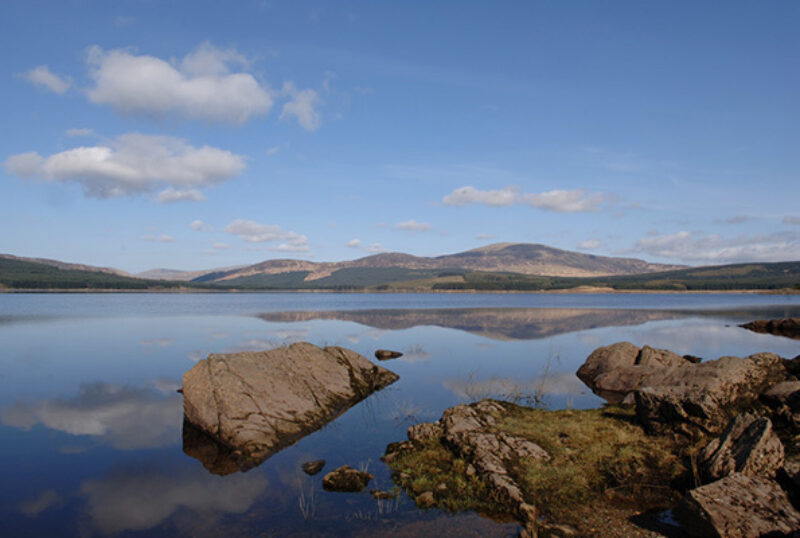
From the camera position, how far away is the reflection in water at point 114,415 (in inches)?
651

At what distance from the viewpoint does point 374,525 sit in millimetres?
10219

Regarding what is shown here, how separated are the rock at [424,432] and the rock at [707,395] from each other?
685 centimetres

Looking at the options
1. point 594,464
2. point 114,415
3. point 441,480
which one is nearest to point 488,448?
point 441,480

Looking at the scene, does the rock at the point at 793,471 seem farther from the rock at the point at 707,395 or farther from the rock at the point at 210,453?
the rock at the point at 210,453

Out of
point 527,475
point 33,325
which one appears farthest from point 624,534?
point 33,325

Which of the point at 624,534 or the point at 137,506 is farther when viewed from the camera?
the point at 137,506

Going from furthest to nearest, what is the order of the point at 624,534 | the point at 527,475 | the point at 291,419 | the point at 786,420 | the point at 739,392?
the point at 291,419 → the point at 739,392 → the point at 786,420 → the point at 527,475 → the point at 624,534

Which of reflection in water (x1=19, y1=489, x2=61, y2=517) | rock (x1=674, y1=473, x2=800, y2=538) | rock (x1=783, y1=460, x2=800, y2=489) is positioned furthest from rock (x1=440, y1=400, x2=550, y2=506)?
reflection in water (x1=19, y1=489, x2=61, y2=517)

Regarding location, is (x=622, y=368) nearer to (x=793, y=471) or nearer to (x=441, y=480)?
(x=793, y=471)

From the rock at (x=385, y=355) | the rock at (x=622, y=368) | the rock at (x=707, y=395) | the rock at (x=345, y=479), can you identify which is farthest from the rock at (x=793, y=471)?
the rock at (x=385, y=355)

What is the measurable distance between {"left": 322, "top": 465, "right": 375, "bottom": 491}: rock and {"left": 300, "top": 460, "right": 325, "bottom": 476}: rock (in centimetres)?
62

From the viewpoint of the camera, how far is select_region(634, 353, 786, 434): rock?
46.9 feet

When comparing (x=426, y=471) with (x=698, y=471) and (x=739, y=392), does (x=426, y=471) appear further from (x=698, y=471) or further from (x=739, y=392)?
(x=739, y=392)

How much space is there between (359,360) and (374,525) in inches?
570
